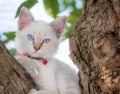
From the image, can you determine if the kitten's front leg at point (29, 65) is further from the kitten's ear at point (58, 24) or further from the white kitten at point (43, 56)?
the kitten's ear at point (58, 24)

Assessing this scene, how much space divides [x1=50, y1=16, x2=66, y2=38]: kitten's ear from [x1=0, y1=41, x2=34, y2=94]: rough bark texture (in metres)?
→ 0.51

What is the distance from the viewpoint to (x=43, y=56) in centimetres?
205

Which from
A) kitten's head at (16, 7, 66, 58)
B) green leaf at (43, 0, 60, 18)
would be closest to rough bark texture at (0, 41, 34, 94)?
kitten's head at (16, 7, 66, 58)

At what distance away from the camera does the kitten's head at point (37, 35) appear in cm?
202

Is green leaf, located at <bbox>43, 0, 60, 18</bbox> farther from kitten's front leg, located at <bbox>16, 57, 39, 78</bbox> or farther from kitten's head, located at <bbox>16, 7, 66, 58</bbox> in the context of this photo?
kitten's front leg, located at <bbox>16, 57, 39, 78</bbox>

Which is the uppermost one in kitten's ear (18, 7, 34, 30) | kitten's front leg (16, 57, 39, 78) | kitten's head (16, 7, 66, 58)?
kitten's ear (18, 7, 34, 30)

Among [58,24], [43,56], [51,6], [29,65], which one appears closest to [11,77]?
[29,65]

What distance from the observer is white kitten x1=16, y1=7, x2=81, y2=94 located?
74.8 inches

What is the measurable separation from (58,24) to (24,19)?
10.2 inches

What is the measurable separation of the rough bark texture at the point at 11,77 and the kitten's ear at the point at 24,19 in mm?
377

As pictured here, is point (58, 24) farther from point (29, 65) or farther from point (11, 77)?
point (11, 77)

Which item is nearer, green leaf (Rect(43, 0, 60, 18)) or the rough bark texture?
the rough bark texture

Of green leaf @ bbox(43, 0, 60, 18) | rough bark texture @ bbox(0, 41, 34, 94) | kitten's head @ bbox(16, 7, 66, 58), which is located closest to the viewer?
rough bark texture @ bbox(0, 41, 34, 94)

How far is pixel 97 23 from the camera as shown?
64.4 inches
